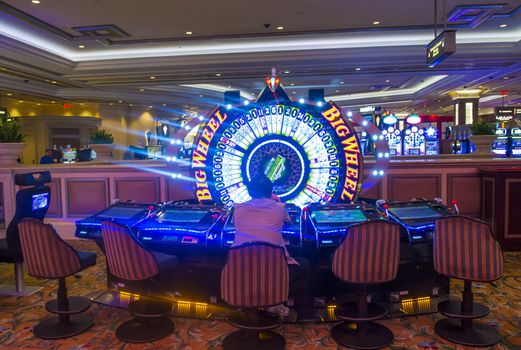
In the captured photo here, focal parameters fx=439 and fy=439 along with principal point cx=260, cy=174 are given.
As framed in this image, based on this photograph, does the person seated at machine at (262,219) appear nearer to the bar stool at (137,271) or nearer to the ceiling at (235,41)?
the bar stool at (137,271)

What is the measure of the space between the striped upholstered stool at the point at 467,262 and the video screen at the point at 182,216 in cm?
157

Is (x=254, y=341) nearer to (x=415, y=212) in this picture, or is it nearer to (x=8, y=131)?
(x=415, y=212)

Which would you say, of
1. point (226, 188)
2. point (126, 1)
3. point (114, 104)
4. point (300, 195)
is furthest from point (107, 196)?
point (114, 104)

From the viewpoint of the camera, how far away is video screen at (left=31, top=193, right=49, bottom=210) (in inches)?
140

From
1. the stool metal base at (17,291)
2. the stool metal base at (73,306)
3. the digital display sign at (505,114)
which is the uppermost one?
the digital display sign at (505,114)

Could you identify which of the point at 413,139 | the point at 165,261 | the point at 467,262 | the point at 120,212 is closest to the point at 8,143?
the point at 120,212

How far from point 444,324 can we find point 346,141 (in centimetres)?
141

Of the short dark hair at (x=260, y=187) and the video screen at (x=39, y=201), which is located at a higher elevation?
the short dark hair at (x=260, y=187)

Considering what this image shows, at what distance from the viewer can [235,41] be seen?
25.1ft

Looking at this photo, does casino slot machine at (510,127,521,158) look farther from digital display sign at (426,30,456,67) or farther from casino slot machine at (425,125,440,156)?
digital display sign at (426,30,456,67)

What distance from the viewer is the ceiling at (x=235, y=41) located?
5785mm

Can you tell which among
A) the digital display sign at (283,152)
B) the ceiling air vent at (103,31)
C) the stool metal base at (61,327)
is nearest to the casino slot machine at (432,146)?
the ceiling air vent at (103,31)

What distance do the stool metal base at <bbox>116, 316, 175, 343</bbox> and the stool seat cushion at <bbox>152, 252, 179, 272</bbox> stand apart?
1.35 feet

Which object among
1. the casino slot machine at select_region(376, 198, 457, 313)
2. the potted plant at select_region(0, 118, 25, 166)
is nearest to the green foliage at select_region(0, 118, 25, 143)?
the potted plant at select_region(0, 118, 25, 166)
